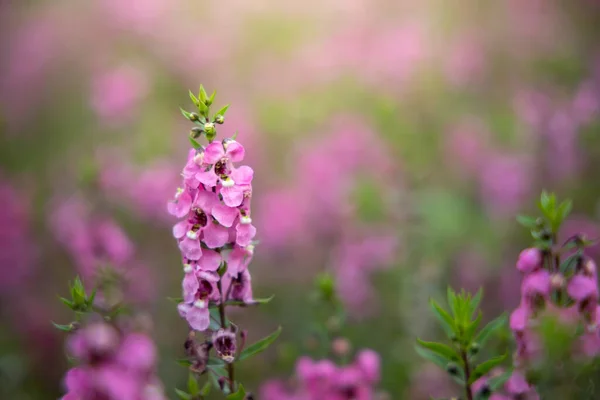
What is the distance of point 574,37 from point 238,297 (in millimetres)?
6336

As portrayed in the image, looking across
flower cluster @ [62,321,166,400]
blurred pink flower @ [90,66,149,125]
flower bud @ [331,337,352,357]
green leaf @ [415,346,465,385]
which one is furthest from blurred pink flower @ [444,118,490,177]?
flower cluster @ [62,321,166,400]

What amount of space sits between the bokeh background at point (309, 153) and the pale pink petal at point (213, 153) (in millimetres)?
1066

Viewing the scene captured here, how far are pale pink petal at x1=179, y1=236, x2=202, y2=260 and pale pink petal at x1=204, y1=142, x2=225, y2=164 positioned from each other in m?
0.22

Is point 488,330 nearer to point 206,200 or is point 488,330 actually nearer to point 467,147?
point 206,200

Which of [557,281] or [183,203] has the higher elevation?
[183,203]

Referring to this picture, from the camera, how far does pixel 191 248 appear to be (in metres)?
1.57

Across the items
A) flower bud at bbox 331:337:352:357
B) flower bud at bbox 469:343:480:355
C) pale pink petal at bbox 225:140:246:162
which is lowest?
flower bud at bbox 469:343:480:355

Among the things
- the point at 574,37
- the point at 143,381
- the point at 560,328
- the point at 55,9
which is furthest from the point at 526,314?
the point at 55,9

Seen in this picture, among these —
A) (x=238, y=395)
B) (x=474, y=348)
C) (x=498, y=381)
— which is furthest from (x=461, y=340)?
(x=238, y=395)

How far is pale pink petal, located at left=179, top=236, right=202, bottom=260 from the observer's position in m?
1.57

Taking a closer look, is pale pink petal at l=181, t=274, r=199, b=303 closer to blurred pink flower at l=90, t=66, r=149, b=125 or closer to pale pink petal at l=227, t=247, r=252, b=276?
pale pink petal at l=227, t=247, r=252, b=276

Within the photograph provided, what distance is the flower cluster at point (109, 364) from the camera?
126cm

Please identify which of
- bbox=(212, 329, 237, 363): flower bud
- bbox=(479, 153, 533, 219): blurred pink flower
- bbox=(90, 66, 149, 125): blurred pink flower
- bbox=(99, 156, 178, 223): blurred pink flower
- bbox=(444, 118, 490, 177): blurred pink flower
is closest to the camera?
bbox=(212, 329, 237, 363): flower bud

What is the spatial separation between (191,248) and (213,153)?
27 cm
